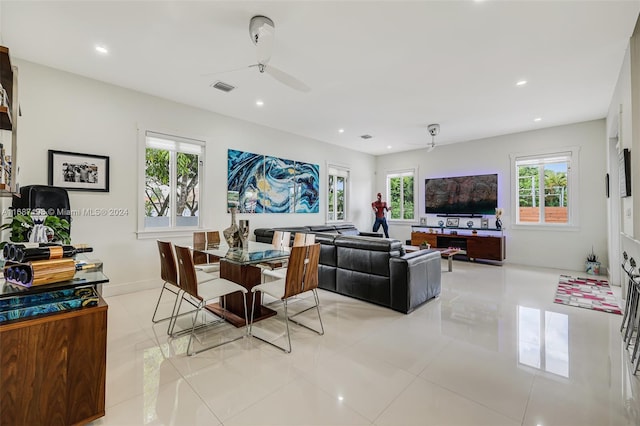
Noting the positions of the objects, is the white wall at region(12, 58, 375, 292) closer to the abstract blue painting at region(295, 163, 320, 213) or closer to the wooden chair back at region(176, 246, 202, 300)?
the abstract blue painting at region(295, 163, 320, 213)

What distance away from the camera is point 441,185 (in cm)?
745

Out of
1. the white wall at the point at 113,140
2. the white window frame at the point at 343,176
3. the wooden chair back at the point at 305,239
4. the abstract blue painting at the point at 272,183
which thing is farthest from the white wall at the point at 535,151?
the white wall at the point at 113,140

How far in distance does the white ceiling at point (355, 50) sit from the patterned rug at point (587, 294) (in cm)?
295

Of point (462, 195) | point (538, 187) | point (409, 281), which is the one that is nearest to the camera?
point (409, 281)

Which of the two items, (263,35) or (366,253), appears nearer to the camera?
(263,35)

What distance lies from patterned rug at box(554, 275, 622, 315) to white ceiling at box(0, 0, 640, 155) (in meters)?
2.95

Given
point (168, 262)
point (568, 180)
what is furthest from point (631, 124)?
point (168, 262)

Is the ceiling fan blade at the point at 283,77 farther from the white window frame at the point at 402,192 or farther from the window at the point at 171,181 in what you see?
the white window frame at the point at 402,192

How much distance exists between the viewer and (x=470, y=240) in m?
6.51

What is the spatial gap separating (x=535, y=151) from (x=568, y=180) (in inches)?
33.8

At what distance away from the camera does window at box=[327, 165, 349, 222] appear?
25.0ft

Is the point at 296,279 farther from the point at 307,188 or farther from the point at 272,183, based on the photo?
the point at 307,188

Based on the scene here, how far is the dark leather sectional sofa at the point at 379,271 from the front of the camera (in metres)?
3.32

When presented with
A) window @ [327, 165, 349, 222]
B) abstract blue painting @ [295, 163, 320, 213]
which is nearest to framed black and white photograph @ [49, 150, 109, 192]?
abstract blue painting @ [295, 163, 320, 213]
